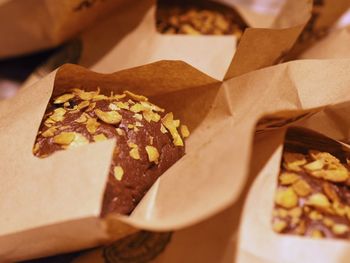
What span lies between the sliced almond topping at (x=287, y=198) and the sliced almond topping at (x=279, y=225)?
0.11 feet

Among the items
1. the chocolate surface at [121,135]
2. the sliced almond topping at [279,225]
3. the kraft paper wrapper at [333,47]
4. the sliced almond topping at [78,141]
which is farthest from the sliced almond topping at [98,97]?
the kraft paper wrapper at [333,47]

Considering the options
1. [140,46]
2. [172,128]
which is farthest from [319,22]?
[172,128]

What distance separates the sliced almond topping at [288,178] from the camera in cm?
76

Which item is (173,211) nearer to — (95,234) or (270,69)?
(95,234)

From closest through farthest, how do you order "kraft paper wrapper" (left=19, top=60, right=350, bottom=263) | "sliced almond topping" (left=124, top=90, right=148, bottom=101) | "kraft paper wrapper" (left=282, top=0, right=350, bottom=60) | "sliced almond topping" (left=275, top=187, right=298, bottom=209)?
"kraft paper wrapper" (left=19, top=60, right=350, bottom=263)
"sliced almond topping" (left=275, top=187, right=298, bottom=209)
"sliced almond topping" (left=124, top=90, right=148, bottom=101)
"kraft paper wrapper" (left=282, top=0, right=350, bottom=60)

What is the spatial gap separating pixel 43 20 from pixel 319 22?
0.75 metres

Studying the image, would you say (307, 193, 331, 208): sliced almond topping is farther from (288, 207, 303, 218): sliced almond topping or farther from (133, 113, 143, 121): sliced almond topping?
(133, 113, 143, 121): sliced almond topping

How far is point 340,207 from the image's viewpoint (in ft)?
2.45

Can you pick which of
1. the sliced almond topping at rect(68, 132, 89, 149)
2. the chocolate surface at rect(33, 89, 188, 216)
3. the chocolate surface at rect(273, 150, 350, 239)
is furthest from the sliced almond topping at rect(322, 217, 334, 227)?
the sliced almond topping at rect(68, 132, 89, 149)

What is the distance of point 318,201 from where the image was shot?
73 centimetres

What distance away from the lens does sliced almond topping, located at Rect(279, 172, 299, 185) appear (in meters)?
0.76

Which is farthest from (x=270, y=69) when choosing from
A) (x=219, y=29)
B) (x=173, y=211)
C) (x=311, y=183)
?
(x=219, y=29)

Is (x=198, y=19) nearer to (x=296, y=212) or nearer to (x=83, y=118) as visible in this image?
(x=83, y=118)

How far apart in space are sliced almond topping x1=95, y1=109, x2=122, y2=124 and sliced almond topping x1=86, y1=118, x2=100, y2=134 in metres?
0.01
